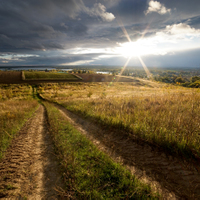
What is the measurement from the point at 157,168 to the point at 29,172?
4.50m

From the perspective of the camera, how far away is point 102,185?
3.36m

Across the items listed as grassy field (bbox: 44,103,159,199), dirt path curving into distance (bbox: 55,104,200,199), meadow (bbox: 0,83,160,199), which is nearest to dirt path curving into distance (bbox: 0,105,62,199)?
meadow (bbox: 0,83,160,199)

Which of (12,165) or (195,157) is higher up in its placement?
(195,157)

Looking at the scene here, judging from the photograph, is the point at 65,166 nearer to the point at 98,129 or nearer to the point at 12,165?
the point at 12,165

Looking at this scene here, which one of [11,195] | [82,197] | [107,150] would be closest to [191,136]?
[107,150]

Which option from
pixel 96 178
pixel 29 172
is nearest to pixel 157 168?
pixel 96 178

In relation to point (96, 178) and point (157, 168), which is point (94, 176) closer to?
point (96, 178)

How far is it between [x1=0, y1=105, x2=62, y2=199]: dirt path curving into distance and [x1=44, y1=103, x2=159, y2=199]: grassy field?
0.43 m

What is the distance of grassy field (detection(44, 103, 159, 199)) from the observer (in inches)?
120

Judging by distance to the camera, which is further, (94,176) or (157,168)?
(157,168)

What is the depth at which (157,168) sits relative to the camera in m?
3.90

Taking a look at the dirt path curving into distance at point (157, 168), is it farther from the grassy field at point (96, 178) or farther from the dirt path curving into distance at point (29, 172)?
the dirt path curving into distance at point (29, 172)

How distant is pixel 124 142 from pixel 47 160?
142 inches

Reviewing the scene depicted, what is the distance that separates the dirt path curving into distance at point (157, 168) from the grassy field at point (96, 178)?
0.41 meters
